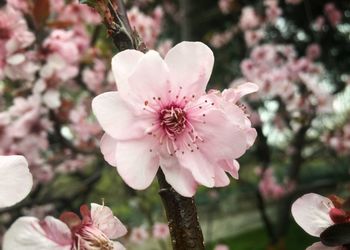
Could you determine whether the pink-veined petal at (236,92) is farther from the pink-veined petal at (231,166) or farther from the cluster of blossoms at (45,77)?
the cluster of blossoms at (45,77)

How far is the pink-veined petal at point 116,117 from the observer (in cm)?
55

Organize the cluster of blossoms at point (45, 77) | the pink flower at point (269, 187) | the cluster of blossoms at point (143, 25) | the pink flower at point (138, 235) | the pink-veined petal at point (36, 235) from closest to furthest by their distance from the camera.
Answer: the pink-veined petal at point (36, 235)
the cluster of blossoms at point (45, 77)
the cluster of blossoms at point (143, 25)
the pink flower at point (138, 235)
the pink flower at point (269, 187)

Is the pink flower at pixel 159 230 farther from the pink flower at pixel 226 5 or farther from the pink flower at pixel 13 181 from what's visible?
the pink flower at pixel 13 181

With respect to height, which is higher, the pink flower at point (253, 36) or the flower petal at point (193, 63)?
the flower petal at point (193, 63)

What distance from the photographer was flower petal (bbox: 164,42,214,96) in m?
0.58

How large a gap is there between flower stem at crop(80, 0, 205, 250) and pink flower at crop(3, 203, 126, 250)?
0.19ft

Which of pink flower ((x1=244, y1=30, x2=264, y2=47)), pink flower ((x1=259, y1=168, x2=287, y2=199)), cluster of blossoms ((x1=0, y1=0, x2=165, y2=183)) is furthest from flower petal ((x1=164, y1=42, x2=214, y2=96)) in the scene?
pink flower ((x1=259, y1=168, x2=287, y2=199))

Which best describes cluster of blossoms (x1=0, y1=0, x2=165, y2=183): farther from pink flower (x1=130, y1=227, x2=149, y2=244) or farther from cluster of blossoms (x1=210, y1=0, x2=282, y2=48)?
cluster of blossoms (x1=210, y1=0, x2=282, y2=48)

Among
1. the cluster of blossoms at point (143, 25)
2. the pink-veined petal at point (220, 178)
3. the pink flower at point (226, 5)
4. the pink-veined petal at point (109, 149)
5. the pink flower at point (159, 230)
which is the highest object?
the pink-veined petal at point (109, 149)

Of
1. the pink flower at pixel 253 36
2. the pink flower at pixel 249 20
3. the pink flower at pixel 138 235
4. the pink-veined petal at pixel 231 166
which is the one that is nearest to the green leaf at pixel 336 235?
the pink-veined petal at pixel 231 166

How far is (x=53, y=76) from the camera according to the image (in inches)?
72.4

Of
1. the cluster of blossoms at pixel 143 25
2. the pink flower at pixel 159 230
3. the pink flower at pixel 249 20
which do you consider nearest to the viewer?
the cluster of blossoms at pixel 143 25

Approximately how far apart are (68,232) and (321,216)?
0.28 m

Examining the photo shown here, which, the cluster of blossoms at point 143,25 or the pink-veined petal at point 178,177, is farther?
the cluster of blossoms at point 143,25
